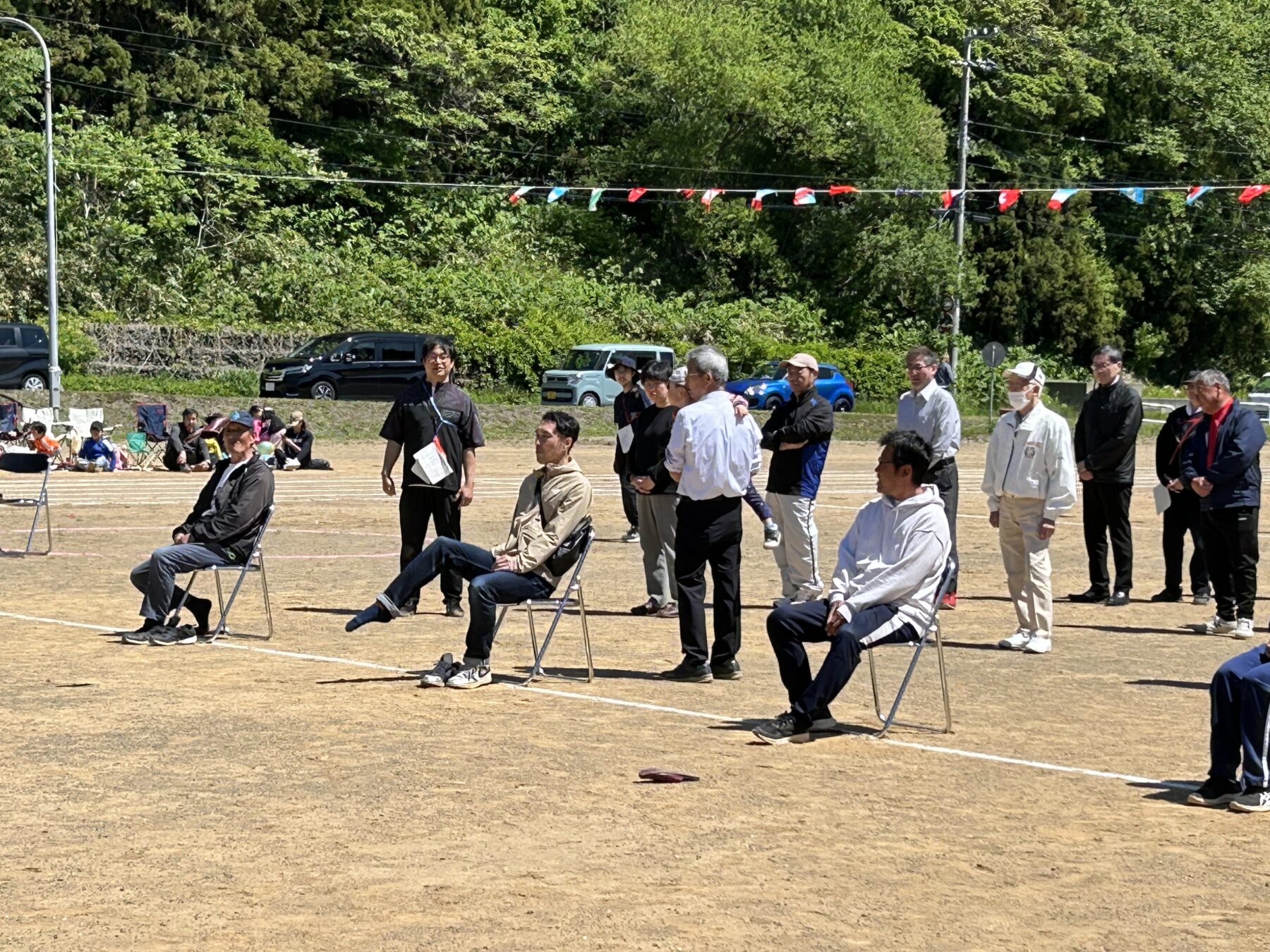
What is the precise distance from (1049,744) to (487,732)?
2.56 meters

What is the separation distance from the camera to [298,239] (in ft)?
172

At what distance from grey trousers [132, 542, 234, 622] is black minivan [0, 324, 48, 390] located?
2842 centimetres

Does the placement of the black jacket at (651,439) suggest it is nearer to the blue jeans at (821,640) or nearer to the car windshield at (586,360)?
the blue jeans at (821,640)

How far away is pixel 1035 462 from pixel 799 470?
6.05 feet

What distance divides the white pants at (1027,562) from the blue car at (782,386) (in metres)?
31.0

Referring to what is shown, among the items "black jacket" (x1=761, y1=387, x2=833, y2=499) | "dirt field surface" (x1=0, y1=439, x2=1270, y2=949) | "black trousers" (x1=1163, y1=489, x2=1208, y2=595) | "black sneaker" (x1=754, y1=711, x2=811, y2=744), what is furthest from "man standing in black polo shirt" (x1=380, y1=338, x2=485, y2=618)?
"black trousers" (x1=1163, y1=489, x2=1208, y2=595)

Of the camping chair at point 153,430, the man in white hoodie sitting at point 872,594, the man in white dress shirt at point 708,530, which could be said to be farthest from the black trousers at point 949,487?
the camping chair at point 153,430

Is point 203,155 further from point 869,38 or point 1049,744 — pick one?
point 1049,744

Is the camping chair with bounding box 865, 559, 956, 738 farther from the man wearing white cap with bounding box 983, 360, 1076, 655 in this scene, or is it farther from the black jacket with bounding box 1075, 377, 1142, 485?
the black jacket with bounding box 1075, 377, 1142, 485

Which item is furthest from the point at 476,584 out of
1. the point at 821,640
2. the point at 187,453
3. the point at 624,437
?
the point at 187,453

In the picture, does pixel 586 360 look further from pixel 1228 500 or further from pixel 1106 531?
pixel 1228 500

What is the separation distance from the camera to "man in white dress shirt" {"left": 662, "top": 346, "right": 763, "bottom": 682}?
403 inches

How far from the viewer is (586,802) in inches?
287

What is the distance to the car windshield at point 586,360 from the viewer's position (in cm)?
4566
